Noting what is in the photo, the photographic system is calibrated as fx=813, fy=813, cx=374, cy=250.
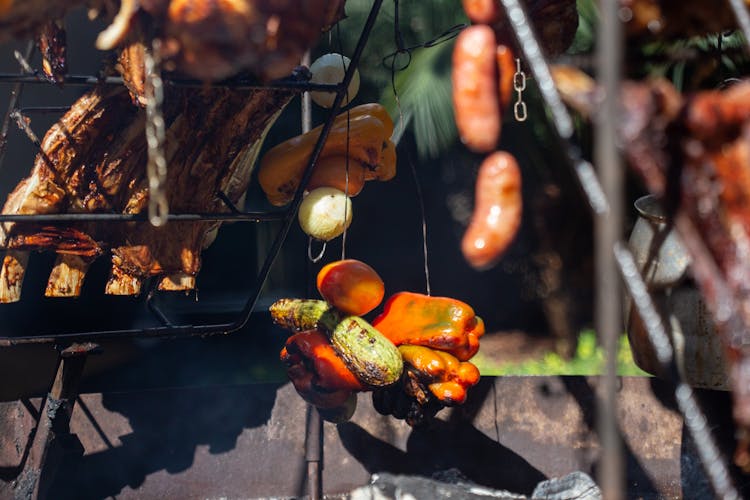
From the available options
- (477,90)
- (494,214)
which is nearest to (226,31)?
(477,90)

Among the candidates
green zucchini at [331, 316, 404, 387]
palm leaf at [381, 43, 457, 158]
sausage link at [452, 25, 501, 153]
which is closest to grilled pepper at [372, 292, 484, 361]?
green zucchini at [331, 316, 404, 387]

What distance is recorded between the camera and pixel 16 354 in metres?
4.94

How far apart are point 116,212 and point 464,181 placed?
4396 mm

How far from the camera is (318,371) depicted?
11.0 feet

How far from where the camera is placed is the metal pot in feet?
11.1

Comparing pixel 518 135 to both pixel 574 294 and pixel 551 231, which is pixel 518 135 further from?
pixel 574 294

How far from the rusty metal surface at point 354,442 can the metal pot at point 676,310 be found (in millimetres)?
685

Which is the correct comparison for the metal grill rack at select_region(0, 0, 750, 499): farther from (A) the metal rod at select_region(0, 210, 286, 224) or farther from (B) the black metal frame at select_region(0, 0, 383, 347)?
(A) the metal rod at select_region(0, 210, 286, 224)

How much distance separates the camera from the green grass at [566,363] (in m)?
6.64

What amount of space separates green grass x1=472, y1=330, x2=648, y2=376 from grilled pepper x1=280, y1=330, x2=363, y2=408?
11.0ft

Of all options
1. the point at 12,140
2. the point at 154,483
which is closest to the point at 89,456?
the point at 154,483

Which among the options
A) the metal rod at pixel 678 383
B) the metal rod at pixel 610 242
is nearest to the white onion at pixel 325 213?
the metal rod at pixel 678 383

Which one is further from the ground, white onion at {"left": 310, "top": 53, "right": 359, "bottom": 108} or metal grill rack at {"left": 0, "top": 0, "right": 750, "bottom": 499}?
white onion at {"left": 310, "top": 53, "right": 359, "bottom": 108}

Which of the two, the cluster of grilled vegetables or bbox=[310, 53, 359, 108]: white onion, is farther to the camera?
bbox=[310, 53, 359, 108]: white onion
